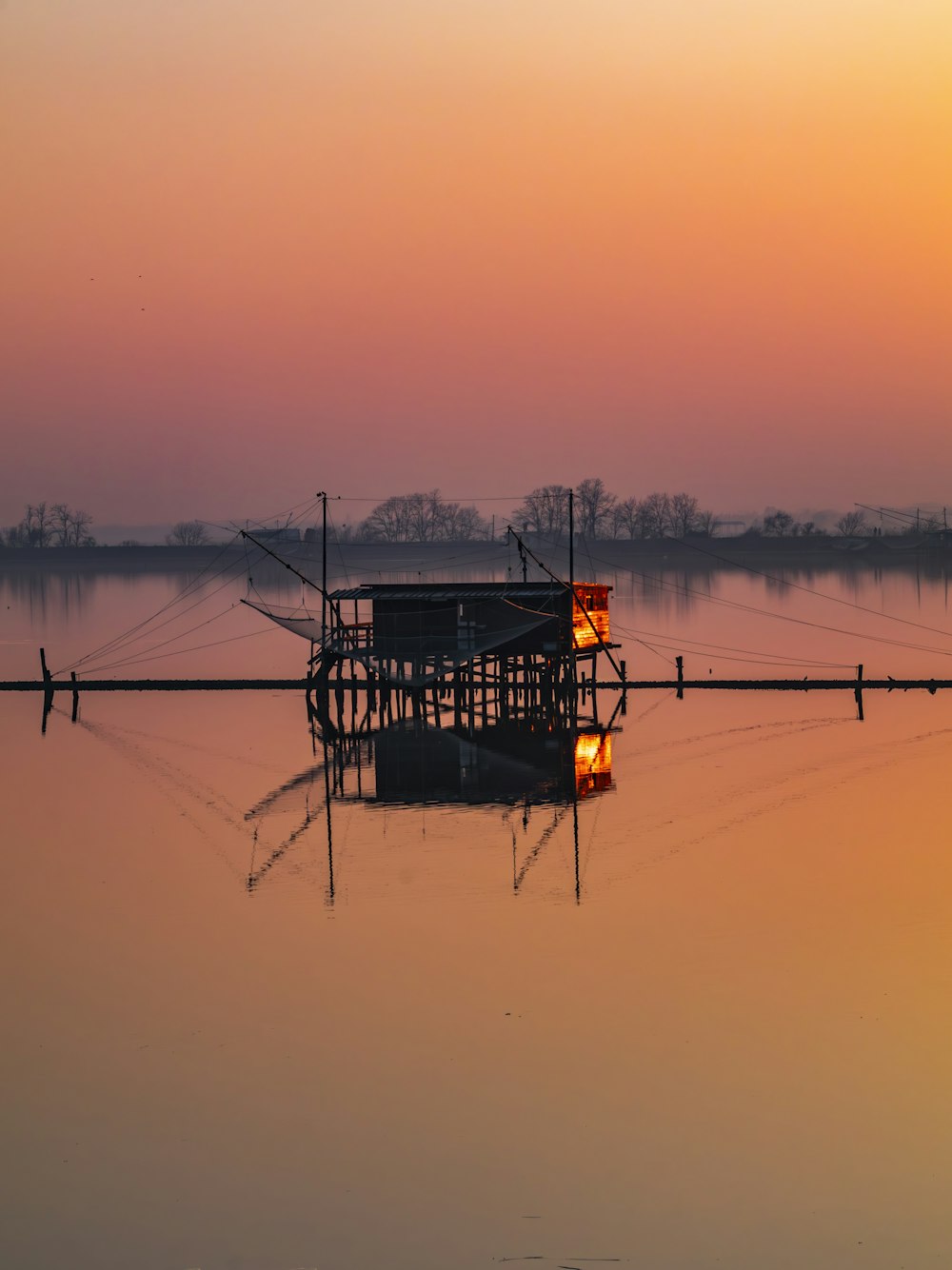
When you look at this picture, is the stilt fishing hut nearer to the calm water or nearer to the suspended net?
the suspended net

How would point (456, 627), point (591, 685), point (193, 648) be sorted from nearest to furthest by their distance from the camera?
point (456, 627)
point (591, 685)
point (193, 648)

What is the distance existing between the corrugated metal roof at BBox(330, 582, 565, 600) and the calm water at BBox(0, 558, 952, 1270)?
441 inches

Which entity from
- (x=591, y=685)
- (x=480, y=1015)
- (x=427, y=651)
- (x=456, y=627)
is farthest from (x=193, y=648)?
(x=480, y=1015)

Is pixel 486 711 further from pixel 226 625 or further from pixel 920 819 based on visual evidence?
pixel 226 625

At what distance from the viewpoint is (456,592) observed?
5275cm

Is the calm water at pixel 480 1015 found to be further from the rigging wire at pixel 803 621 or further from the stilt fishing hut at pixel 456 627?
the rigging wire at pixel 803 621

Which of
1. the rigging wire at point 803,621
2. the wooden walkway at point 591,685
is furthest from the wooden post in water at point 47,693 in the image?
the rigging wire at point 803,621

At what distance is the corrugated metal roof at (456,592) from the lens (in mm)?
52028

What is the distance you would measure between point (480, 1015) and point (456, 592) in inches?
1291

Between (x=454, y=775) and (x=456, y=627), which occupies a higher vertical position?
(x=456, y=627)

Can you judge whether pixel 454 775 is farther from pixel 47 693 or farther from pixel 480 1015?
pixel 47 693

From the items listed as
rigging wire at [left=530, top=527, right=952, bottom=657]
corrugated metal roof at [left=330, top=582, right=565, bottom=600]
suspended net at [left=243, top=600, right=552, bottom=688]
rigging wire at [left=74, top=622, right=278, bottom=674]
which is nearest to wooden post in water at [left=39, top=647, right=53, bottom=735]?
suspended net at [left=243, top=600, right=552, bottom=688]

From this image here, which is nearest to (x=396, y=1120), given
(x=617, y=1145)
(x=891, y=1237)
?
(x=617, y=1145)

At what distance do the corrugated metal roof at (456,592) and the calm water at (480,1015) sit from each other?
11.2 metres
